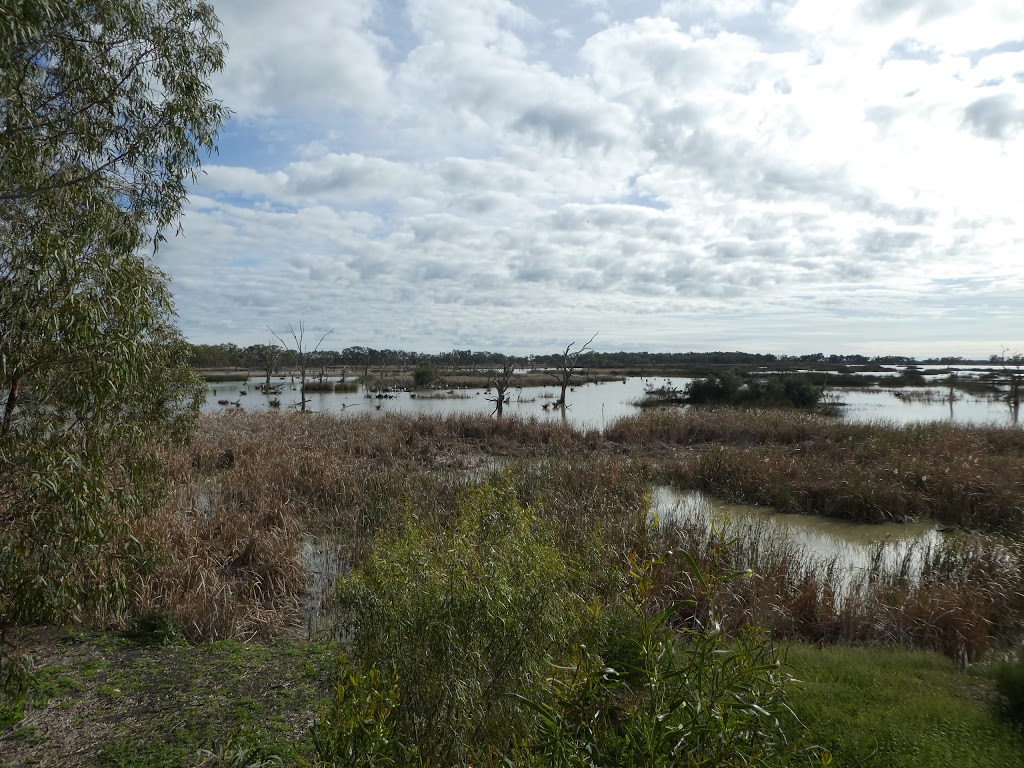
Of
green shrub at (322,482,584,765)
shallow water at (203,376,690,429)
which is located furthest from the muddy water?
shallow water at (203,376,690,429)

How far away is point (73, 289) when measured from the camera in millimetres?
3600

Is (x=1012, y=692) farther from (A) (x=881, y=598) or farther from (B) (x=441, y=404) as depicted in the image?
(B) (x=441, y=404)

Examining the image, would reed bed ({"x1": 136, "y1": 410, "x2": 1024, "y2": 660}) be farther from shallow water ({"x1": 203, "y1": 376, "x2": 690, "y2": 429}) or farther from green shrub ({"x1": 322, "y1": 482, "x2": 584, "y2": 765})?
shallow water ({"x1": 203, "y1": 376, "x2": 690, "y2": 429})

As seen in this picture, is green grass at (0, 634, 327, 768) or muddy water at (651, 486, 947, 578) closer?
green grass at (0, 634, 327, 768)

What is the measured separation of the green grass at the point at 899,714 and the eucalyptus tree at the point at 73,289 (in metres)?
4.43

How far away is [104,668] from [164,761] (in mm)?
1591

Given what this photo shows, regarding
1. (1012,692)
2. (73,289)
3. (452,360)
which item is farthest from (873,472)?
(452,360)

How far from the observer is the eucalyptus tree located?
3526 millimetres

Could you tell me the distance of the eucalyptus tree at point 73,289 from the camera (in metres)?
3.53

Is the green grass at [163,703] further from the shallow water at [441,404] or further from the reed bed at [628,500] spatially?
the shallow water at [441,404]

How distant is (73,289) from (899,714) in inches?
214

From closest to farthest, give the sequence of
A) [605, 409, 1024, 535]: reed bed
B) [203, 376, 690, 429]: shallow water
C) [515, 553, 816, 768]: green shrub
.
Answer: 1. [515, 553, 816, 768]: green shrub
2. [605, 409, 1024, 535]: reed bed
3. [203, 376, 690, 429]: shallow water

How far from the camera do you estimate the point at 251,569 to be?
7.14 meters

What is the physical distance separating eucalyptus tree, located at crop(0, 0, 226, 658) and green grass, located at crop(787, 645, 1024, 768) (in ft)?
14.5
